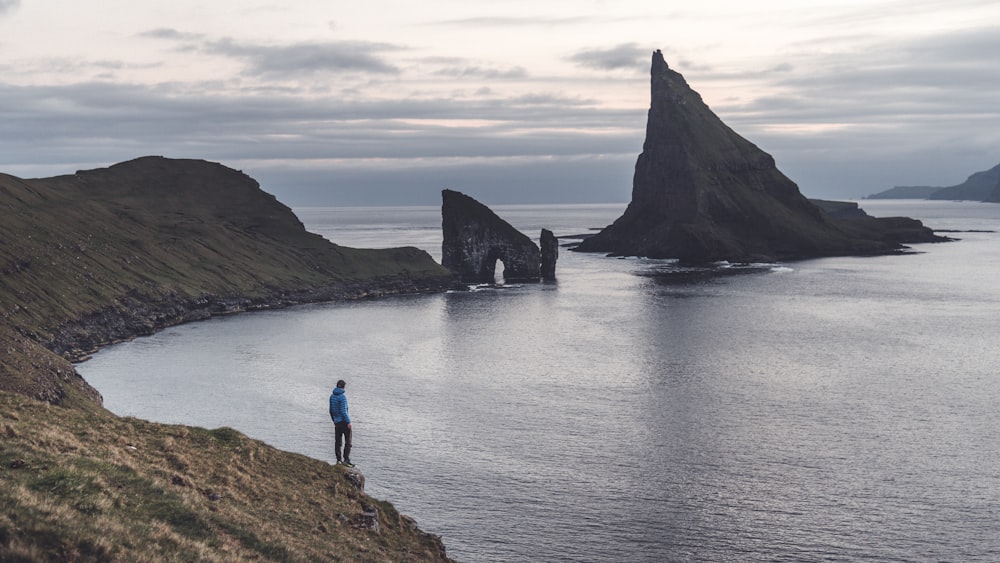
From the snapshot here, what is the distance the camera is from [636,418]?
261 feet

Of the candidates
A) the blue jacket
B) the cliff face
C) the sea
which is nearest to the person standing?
the blue jacket

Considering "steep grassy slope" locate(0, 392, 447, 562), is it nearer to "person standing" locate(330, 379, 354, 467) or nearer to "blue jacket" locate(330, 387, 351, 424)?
"person standing" locate(330, 379, 354, 467)

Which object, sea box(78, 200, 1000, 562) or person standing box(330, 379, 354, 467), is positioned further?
sea box(78, 200, 1000, 562)

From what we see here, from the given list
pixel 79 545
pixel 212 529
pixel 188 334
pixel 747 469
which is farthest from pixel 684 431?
pixel 188 334

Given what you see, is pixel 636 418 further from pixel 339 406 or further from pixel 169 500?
pixel 169 500

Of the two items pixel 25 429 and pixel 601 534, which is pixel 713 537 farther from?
pixel 25 429

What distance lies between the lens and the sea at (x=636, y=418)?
2045 inches

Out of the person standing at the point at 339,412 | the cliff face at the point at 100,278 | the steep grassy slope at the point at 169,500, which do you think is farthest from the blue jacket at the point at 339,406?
the cliff face at the point at 100,278

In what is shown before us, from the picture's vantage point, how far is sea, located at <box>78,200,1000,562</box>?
2045 inches

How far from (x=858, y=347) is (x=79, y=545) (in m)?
113

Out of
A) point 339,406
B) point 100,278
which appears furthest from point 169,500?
point 100,278

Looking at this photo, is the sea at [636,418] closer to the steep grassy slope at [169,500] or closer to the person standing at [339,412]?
the person standing at [339,412]

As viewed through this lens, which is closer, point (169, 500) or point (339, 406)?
point (169, 500)

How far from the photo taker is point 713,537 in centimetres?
5088
